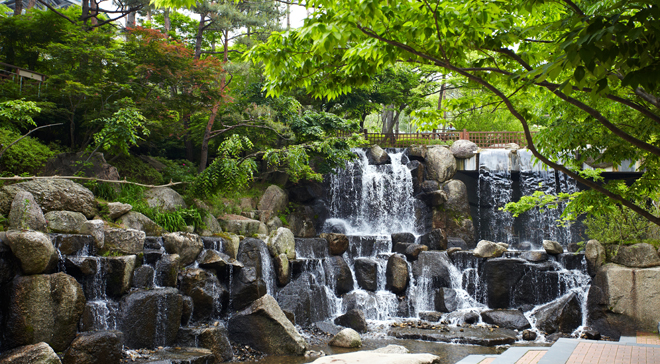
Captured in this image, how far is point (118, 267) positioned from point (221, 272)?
2.81 m

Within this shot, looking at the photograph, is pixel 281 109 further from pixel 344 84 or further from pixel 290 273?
pixel 344 84

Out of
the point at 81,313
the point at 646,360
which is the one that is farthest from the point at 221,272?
the point at 646,360

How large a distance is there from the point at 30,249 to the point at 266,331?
464cm

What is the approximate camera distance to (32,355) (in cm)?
683

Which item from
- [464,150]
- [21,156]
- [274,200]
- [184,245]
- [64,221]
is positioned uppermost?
[464,150]

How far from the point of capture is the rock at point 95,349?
7.21 m

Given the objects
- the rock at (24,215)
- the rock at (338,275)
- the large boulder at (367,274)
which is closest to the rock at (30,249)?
the rock at (24,215)

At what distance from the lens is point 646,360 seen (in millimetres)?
6020

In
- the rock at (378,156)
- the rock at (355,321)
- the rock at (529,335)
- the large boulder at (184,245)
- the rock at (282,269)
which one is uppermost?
the rock at (378,156)

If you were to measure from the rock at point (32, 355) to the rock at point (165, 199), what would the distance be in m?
6.04

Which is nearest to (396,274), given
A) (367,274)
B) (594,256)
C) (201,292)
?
(367,274)

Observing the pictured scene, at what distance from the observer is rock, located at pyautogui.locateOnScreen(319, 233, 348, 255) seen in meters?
15.0

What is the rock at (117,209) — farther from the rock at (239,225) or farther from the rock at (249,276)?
the rock at (239,225)

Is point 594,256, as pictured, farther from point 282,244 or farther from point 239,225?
point 239,225
